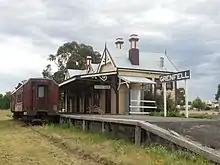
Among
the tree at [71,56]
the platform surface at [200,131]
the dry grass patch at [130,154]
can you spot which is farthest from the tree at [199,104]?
the dry grass patch at [130,154]

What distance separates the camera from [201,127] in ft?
41.0

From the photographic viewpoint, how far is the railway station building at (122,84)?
99.9 feet

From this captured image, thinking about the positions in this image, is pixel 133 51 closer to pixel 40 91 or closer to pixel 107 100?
pixel 107 100

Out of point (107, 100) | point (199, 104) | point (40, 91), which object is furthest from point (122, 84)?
point (199, 104)

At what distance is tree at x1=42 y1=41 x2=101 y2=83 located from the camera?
199 ft

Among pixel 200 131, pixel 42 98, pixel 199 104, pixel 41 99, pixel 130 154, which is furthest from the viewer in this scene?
pixel 199 104

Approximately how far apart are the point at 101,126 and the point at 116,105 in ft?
49.1

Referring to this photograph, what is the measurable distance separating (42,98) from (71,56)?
35.5 metres

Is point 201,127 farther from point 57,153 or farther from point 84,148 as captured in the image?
point 57,153

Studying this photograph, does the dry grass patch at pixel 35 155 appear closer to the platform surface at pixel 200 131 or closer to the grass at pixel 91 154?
the grass at pixel 91 154

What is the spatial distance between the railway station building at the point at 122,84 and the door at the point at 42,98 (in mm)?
3722

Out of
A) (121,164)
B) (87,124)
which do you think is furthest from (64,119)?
(121,164)

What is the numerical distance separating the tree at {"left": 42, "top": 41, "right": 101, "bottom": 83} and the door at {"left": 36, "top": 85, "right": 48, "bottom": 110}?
33420 mm

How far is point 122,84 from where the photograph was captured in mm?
31219
